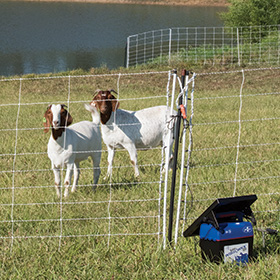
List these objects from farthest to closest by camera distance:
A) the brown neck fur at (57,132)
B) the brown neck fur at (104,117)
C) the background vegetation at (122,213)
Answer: the brown neck fur at (104,117) → the brown neck fur at (57,132) → the background vegetation at (122,213)

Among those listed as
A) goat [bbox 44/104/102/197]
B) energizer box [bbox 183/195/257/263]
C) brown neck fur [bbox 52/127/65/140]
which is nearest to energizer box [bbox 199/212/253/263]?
energizer box [bbox 183/195/257/263]

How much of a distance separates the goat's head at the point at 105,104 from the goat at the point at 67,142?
12cm

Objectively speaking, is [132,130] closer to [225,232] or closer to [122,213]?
[122,213]

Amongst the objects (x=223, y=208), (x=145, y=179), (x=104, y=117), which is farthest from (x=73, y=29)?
(x=223, y=208)

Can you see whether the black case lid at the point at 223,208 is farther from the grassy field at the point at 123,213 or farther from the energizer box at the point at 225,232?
the grassy field at the point at 123,213

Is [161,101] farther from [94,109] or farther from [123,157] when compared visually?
[94,109]

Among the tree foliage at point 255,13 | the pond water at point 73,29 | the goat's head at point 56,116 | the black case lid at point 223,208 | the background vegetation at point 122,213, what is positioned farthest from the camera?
the tree foliage at point 255,13

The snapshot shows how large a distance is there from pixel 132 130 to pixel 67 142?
58.0 inches

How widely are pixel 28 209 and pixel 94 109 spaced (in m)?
1.78

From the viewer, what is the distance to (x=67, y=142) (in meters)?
6.49

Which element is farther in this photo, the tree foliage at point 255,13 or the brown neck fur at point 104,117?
the tree foliage at point 255,13

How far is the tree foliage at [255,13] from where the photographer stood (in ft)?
90.2

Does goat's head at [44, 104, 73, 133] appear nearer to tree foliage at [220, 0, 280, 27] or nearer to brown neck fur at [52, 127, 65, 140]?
brown neck fur at [52, 127, 65, 140]

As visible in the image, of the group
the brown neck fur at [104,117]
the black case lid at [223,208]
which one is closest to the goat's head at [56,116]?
the brown neck fur at [104,117]
